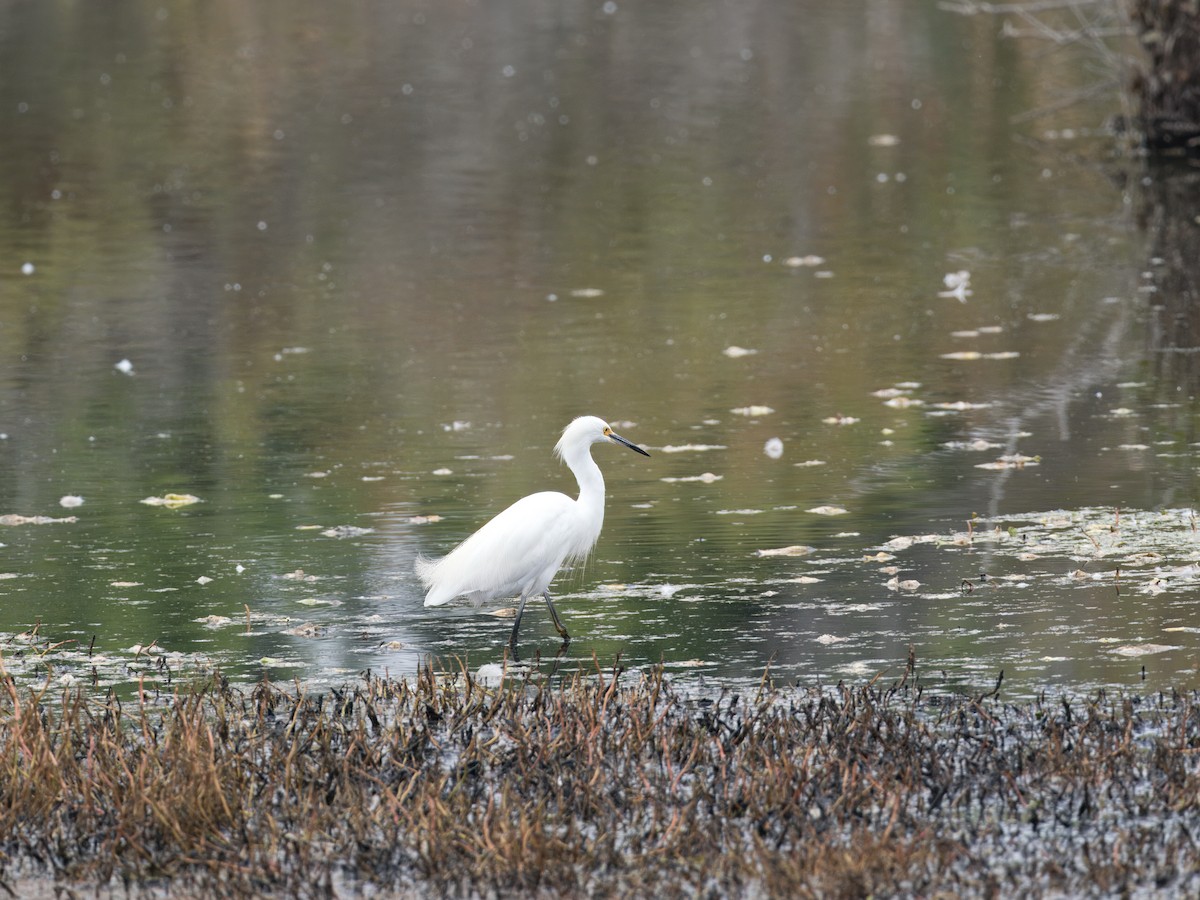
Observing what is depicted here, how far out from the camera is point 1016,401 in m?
12.4

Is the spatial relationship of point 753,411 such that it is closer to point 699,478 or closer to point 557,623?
point 699,478

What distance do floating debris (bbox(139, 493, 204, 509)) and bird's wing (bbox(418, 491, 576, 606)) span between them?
275 cm

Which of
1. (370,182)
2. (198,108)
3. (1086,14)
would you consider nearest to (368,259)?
(370,182)

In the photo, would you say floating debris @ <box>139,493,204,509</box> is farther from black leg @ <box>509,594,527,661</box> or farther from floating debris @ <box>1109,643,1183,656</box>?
floating debris @ <box>1109,643,1183,656</box>

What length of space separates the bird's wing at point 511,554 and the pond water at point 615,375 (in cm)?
26

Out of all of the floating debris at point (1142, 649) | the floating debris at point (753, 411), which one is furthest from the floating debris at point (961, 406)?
the floating debris at point (1142, 649)

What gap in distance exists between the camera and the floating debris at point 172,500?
10.6 m

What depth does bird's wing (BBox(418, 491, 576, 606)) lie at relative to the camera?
8.07 meters

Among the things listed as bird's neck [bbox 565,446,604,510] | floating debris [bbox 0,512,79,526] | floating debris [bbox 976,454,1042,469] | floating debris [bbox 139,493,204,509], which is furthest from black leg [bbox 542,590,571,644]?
floating debris [bbox 976,454,1042,469]

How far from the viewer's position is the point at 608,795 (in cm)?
626

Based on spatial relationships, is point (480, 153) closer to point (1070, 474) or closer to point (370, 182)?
point (370, 182)

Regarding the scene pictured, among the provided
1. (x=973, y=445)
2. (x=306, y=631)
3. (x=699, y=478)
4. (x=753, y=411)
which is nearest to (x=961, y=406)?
(x=973, y=445)

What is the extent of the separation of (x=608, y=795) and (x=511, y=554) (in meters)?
1.97

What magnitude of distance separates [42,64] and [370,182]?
12.7 meters
